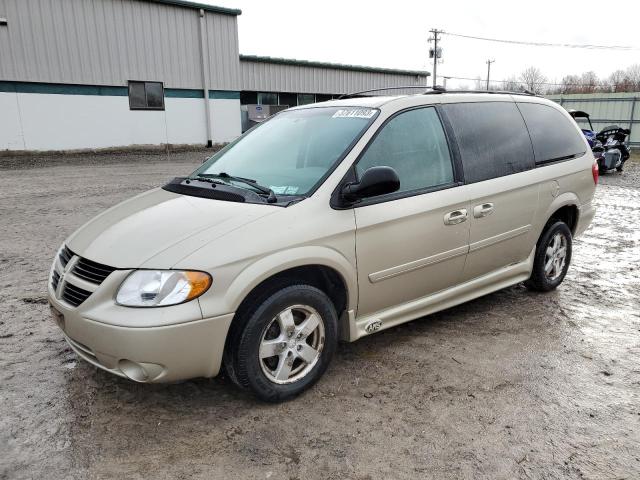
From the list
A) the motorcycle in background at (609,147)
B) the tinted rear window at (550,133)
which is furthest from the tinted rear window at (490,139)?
the motorcycle in background at (609,147)

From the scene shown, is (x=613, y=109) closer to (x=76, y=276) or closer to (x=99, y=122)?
(x=99, y=122)

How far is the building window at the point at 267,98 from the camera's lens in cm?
2644

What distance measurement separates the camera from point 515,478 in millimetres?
2438

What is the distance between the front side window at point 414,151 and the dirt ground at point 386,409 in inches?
49.4

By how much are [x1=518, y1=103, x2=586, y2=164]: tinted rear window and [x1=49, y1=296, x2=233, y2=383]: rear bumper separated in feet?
10.7

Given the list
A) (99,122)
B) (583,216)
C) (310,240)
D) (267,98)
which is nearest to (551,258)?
(583,216)

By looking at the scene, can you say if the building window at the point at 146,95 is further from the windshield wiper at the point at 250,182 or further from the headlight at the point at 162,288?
the headlight at the point at 162,288

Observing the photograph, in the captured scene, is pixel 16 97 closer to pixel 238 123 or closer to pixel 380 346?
pixel 238 123

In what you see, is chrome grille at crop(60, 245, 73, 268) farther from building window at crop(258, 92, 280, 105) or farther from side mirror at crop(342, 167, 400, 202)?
building window at crop(258, 92, 280, 105)

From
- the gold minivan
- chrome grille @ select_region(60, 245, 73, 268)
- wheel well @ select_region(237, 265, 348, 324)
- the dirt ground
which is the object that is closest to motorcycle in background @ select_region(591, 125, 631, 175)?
the dirt ground

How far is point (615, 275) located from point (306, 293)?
413cm

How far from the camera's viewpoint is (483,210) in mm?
3875

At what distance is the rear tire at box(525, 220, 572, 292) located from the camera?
15.3ft

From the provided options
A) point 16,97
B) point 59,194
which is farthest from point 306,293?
point 16,97
